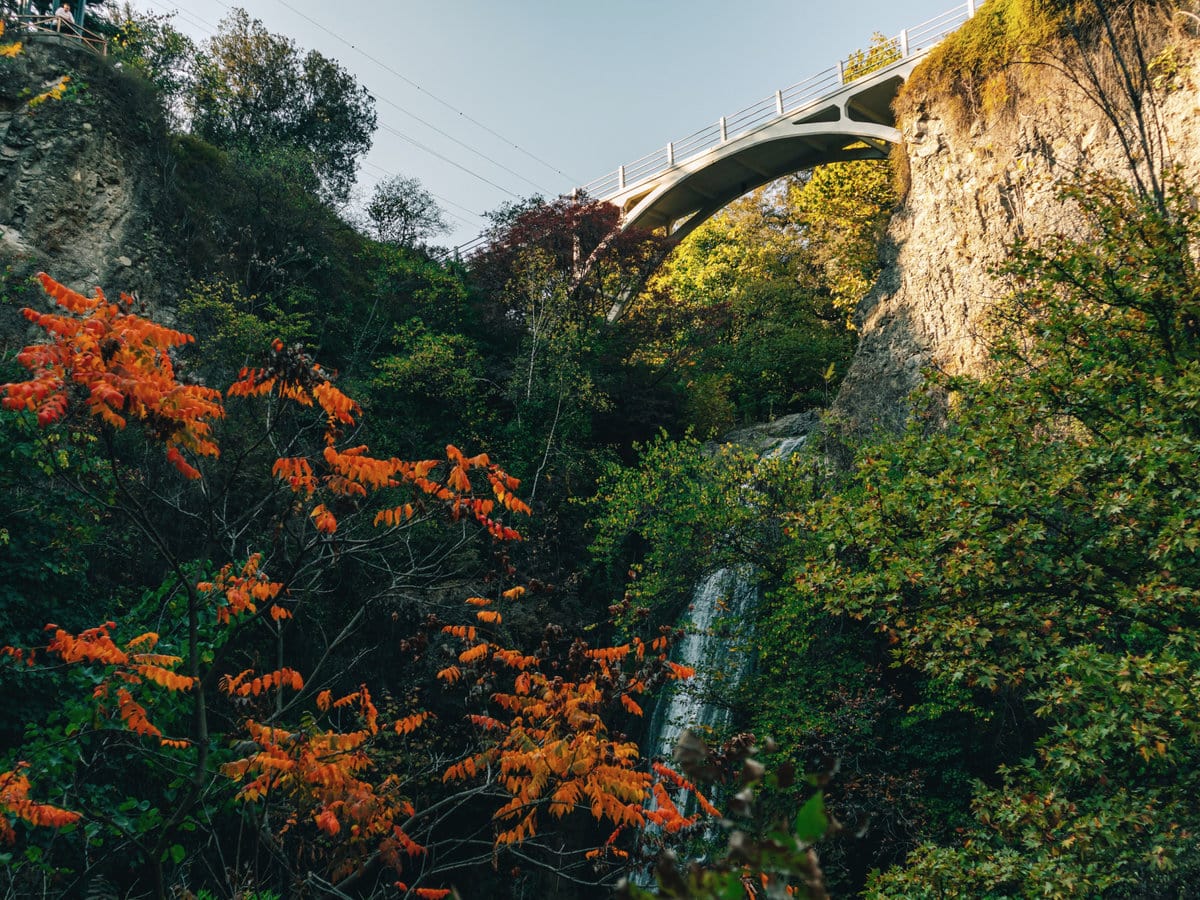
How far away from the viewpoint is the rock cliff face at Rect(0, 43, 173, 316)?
1530 centimetres

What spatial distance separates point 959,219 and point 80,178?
18.6m

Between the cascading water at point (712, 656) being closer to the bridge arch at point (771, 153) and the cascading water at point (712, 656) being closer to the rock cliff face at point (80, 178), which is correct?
the bridge arch at point (771, 153)

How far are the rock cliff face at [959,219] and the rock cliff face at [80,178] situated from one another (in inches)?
616

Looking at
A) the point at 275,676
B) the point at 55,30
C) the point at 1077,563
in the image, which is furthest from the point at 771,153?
the point at 275,676

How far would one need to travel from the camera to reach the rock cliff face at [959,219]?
1403 cm

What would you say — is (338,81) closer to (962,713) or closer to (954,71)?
(954,71)

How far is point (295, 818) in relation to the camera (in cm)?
666

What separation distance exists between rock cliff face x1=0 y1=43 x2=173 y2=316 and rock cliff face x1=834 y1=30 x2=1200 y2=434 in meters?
15.6

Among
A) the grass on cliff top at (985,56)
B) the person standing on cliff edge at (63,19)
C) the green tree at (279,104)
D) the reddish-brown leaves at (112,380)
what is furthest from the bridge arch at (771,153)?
the reddish-brown leaves at (112,380)

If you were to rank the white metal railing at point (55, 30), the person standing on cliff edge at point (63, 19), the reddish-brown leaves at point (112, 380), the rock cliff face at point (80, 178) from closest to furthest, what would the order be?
the reddish-brown leaves at point (112, 380), the rock cliff face at point (80, 178), the white metal railing at point (55, 30), the person standing on cliff edge at point (63, 19)

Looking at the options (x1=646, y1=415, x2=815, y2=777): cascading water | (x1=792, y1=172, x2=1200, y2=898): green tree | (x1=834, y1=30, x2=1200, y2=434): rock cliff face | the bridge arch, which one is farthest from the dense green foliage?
the bridge arch

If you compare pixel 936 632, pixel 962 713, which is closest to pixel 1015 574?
pixel 936 632

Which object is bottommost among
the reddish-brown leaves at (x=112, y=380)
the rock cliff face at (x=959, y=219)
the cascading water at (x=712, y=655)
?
the cascading water at (x=712, y=655)

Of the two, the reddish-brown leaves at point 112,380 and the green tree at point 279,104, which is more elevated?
the green tree at point 279,104
